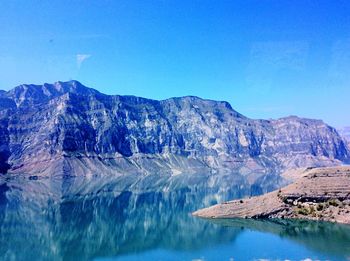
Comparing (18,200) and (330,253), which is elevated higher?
(18,200)

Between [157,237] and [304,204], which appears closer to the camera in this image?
[157,237]

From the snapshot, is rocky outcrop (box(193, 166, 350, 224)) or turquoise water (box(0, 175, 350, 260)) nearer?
turquoise water (box(0, 175, 350, 260))

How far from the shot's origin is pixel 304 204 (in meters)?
127

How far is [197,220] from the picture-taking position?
131000 millimetres

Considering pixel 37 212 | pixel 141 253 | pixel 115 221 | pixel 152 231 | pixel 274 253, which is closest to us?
pixel 274 253

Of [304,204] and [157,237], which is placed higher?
[304,204]

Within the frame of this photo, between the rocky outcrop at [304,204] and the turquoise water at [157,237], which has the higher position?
the rocky outcrop at [304,204]

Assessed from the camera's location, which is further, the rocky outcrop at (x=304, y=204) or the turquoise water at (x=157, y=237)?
the rocky outcrop at (x=304, y=204)

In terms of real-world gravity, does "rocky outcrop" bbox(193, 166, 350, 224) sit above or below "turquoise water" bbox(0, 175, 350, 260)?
above

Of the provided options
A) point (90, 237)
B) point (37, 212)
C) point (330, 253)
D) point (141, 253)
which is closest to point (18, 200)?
point (37, 212)

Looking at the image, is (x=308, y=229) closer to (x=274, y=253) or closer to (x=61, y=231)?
(x=274, y=253)

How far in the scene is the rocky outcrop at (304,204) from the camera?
12194cm

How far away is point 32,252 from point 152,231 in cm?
3837

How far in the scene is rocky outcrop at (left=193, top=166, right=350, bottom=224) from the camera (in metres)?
122
